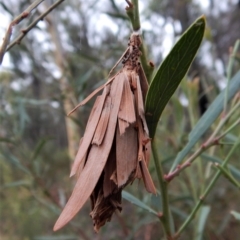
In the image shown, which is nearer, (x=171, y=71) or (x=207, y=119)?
(x=171, y=71)

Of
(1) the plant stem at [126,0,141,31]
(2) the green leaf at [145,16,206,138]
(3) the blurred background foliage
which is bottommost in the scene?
(3) the blurred background foliage

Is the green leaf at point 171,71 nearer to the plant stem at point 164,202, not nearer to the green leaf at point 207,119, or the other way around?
the plant stem at point 164,202

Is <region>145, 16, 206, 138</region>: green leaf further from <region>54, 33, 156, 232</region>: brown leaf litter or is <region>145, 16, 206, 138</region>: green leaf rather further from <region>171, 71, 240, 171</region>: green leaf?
<region>171, 71, 240, 171</region>: green leaf

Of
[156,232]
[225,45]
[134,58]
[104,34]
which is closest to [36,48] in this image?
[156,232]

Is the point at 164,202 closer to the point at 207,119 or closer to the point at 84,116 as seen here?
the point at 207,119

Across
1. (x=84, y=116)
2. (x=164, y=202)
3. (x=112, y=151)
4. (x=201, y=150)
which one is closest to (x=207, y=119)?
(x=201, y=150)

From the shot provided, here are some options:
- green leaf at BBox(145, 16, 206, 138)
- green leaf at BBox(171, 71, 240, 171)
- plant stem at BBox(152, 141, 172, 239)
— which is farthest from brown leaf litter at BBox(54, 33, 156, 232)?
green leaf at BBox(171, 71, 240, 171)
